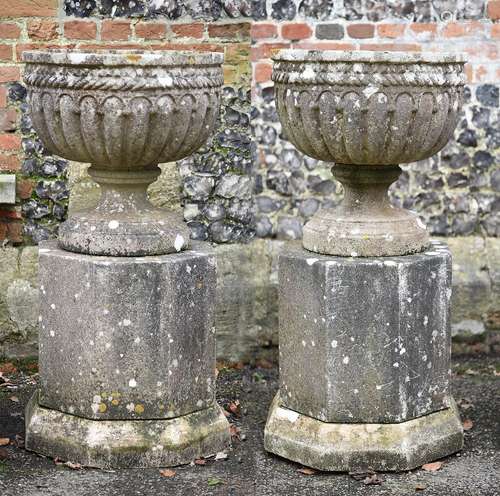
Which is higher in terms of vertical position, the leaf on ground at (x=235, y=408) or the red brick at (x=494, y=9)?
the red brick at (x=494, y=9)

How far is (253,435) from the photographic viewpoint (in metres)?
5.25

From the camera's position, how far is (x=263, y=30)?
6113 mm

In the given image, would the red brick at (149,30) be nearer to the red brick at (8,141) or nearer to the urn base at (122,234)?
the red brick at (8,141)

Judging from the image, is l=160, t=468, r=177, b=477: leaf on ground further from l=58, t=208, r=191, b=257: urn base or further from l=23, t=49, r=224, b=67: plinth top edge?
l=23, t=49, r=224, b=67: plinth top edge

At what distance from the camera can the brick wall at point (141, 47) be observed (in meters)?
5.95

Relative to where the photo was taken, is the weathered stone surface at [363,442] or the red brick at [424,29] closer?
the weathered stone surface at [363,442]

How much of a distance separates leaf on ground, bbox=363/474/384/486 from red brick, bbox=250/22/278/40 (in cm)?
249

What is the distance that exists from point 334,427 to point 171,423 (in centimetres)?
69

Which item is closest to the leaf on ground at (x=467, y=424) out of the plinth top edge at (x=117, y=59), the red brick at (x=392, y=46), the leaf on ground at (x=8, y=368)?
the red brick at (x=392, y=46)

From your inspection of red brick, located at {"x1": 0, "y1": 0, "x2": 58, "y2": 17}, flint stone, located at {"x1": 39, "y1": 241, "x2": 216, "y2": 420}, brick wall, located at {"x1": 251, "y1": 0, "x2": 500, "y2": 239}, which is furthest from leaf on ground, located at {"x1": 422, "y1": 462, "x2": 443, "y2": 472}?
red brick, located at {"x1": 0, "y1": 0, "x2": 58, "y2": 17}

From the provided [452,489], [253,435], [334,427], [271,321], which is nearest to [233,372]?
[271,321]

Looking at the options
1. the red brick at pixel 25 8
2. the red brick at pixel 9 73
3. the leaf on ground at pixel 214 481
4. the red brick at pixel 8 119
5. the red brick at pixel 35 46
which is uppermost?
the red brick at pixel 25 8

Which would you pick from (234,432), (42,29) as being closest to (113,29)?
(42,29)

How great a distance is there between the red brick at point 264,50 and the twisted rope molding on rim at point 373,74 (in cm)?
146
